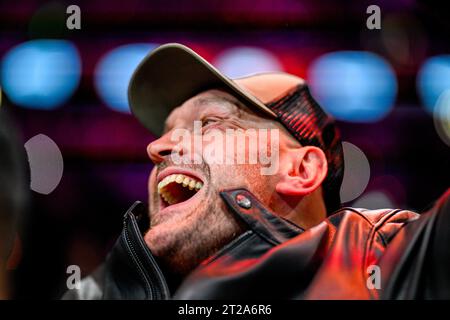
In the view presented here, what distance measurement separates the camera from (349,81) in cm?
278

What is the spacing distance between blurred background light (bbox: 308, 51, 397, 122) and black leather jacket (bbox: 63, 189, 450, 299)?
1342 millimetres

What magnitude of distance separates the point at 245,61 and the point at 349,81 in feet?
1.57

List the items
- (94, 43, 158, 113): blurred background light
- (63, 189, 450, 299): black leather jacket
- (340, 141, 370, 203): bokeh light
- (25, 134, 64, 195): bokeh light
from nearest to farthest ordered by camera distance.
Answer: (63, 189, 450, 299): black leather jacket → (340, 141, 370, 203): bokeh light → (25, 134, 64, 195): bokeh light → (94, 43, 158, 113): blurred background light

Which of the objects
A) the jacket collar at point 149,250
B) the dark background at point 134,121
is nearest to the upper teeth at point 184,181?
the jacket collar at point 149,250

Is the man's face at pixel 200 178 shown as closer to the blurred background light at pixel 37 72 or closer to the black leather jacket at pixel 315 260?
the black leather jacket at pixel 315 260

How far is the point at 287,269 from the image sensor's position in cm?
125

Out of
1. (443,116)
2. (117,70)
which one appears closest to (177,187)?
(117,70)

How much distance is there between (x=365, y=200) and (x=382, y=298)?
157 centimetres

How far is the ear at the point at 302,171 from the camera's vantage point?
1.57 metres

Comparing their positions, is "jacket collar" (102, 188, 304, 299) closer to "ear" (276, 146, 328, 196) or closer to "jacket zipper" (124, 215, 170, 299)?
"jacket zipper" (124, 215, 170, 299)

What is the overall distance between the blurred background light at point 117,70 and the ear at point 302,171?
54.0 inches

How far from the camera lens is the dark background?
2.67 metres

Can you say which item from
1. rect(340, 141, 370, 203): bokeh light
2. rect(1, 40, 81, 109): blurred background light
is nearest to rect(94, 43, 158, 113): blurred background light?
rect(1, 40, 81, 109): blurred background light
